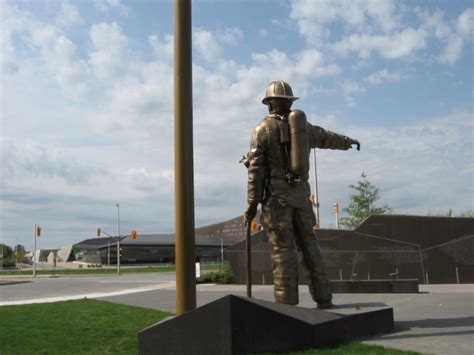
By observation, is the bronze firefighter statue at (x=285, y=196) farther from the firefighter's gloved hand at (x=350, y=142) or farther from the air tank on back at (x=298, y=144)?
the firefighter's gloved hand at (x=350, y=142)

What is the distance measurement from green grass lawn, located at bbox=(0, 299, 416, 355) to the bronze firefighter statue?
149 centimetres

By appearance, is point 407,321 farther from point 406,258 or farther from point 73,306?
point 406,258

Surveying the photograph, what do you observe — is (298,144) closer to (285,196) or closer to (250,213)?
(285,196)

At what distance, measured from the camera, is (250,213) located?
7.48m

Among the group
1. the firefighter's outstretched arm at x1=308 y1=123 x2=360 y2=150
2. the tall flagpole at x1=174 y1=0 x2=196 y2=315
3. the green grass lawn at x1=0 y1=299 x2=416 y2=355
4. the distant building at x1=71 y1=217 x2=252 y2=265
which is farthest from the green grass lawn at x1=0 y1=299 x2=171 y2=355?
the distant building at x1=71 y1=217 x2=252 y2=265

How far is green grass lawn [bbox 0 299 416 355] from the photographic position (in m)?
6.72

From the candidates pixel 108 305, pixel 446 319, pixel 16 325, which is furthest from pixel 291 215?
pixel 108 305

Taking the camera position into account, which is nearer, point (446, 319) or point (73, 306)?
point (446, 319)

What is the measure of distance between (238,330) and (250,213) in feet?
7.51

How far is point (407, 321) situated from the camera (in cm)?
811

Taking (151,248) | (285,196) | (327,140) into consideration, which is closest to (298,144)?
(285,196)

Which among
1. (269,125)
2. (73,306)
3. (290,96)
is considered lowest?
(73,306)

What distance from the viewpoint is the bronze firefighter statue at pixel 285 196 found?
287 inches

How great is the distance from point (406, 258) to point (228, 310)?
584 inches
